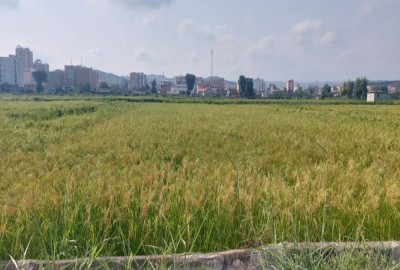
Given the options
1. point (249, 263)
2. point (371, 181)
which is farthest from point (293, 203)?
point (371, 181)

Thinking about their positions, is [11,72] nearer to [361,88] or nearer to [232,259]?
[361,88]

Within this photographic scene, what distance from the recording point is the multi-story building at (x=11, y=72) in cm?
12531

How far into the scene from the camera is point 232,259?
187 centimetres

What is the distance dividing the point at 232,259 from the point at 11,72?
6036 inches

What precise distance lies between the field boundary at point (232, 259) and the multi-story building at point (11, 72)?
478 ft

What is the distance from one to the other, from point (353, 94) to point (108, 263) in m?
95.5

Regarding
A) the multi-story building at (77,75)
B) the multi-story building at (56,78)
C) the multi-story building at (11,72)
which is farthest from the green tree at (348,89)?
the multi-story building at (11,72)

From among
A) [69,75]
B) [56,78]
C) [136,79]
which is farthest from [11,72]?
[136,79]

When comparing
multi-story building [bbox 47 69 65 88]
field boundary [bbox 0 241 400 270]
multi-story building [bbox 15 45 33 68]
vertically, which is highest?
multi-story building [bbox 15 45 33 68]

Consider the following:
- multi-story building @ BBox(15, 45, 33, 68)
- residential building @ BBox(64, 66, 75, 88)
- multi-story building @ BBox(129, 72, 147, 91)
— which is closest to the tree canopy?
residential building @ BBox(64, 66, 75, 88)

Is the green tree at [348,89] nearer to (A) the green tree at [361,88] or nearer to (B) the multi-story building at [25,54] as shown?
(A) the green tree at [361,88]

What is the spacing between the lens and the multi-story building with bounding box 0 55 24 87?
125 meters

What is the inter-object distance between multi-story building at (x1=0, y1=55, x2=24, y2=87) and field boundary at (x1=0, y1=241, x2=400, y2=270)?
478 ft

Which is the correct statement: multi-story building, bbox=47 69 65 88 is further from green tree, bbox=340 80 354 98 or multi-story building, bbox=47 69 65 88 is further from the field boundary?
the field boundary
